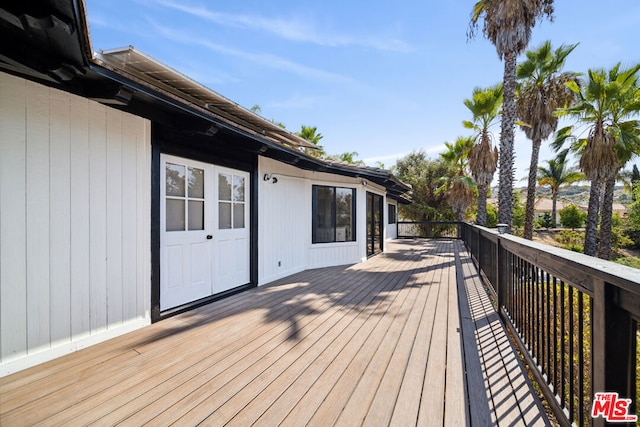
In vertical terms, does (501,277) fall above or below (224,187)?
below

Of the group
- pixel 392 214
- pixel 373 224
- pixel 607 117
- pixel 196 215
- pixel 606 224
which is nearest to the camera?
pixel 196 215

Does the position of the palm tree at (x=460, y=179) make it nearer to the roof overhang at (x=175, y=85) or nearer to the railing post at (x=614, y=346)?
the roof overhang at (x=175, y=85)

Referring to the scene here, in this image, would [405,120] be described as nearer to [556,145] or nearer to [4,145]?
[556,145]

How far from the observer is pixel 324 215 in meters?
6.39

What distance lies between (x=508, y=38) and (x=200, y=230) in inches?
345

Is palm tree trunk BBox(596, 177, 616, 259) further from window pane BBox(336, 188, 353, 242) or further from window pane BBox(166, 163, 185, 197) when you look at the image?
window pane BBox(166, 163, 185, 197)

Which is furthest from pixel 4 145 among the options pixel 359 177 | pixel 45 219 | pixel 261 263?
pixel 359 177

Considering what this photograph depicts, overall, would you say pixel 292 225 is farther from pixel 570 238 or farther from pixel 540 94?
pixel 570 238

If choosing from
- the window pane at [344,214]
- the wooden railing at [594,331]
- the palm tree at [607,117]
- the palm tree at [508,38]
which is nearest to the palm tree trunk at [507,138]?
the palm tree at [508,38]

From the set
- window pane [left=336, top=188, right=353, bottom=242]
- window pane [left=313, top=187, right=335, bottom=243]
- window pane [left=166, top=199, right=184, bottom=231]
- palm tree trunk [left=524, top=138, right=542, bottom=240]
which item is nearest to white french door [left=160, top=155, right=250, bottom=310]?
window pane [left=166, top=199, right=184, bottom=231]

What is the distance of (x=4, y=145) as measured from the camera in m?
2.06

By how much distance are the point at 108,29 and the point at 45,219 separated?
4143mm

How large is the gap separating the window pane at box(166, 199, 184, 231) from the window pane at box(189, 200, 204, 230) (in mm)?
126

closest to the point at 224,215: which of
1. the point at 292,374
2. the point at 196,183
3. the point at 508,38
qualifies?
the point at 196,183
